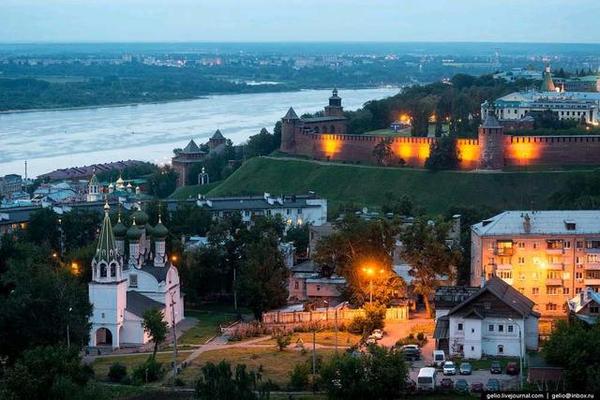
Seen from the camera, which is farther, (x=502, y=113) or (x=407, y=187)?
(x=502, y=113)

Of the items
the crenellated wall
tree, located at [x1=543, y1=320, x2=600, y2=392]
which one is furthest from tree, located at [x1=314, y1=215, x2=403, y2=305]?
the crenellated wall

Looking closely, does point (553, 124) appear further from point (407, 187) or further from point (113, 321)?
point (113, 321)

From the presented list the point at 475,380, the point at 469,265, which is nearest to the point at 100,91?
the point at 469,265

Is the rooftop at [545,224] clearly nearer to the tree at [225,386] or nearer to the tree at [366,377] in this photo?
the tree at [366,377]

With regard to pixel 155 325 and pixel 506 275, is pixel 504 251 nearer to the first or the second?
pixel 506 275

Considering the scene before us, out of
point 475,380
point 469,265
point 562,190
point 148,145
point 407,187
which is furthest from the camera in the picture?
point 148,145
